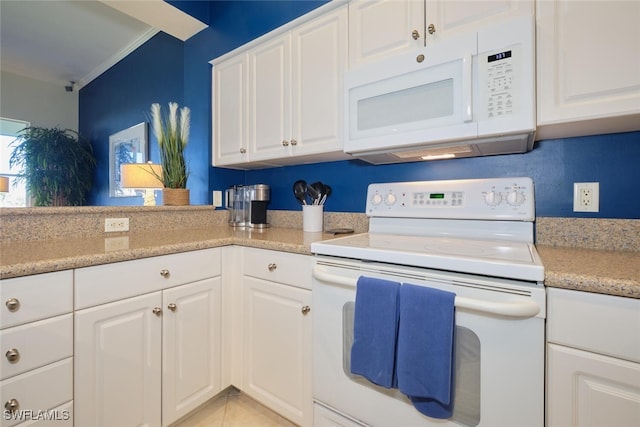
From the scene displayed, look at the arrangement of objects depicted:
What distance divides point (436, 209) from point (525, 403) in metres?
0.79

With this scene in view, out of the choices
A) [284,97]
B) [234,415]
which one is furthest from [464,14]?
[234,415]

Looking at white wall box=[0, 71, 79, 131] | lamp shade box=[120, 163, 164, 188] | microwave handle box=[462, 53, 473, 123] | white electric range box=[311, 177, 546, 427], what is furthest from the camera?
white wall box=[0, 71, 79, 131]

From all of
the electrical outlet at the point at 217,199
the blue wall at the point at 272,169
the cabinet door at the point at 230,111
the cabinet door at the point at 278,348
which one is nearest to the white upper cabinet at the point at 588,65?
the blue wall at the point at 272,169

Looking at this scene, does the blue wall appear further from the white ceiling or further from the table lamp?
the table lamp

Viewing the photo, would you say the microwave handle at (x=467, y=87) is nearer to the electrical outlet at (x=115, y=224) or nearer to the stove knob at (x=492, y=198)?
the stove knob at (x=492, y=198)

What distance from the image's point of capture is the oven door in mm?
761

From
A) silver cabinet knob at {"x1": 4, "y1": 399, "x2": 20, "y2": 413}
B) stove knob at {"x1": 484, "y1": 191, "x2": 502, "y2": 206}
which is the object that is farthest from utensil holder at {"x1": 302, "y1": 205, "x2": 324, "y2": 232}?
silver cabinet knob at {"x1": 4, "y1": 399, "x2": 20, "y2": 413}

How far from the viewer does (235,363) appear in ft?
4.94

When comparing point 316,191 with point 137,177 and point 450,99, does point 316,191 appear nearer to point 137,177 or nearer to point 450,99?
point 450,99

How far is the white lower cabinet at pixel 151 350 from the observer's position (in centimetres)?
101

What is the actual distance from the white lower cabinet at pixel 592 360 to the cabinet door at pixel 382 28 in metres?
1.13

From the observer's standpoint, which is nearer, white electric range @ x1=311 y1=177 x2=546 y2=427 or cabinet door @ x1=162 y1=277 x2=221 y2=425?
white electric range @ x1=311 y1=177 x2=546 y2=427

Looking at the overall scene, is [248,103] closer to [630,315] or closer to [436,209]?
[436,209]

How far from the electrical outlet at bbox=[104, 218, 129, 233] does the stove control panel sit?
136 cm
